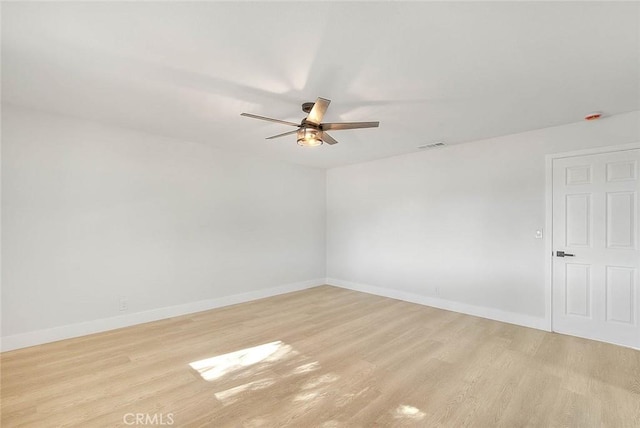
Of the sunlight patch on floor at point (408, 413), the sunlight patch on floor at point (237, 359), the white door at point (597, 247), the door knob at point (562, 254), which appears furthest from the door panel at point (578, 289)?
the sunlight patch on floor at point (237, 359)

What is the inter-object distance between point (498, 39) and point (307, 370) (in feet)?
9.92

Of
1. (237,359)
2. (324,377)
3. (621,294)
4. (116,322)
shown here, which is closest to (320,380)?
(324,377)

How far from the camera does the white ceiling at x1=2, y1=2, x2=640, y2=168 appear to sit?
1688 mm

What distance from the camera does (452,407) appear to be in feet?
6.91

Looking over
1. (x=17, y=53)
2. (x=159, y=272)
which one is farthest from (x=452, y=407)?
(x=17, y=53)

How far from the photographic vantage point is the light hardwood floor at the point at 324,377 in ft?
6.60

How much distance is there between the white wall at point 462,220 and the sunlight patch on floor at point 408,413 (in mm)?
2659

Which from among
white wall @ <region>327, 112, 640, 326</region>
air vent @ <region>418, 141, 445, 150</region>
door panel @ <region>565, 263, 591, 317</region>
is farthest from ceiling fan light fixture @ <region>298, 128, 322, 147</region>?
door panel @ <region>565, 263, 591, 317</region>

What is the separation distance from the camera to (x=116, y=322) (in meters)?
3.63

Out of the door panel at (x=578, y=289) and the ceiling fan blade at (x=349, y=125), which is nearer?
the ceiling fan blade at (x=349, y=125)

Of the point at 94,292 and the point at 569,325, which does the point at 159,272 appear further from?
the point at 569,325

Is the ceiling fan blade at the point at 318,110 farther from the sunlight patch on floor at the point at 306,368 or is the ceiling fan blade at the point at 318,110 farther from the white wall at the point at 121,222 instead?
the white wall at the point at 121,222

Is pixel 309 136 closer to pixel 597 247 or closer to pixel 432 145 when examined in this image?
pixel 432 145

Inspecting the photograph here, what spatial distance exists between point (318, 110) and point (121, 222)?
120 inches
